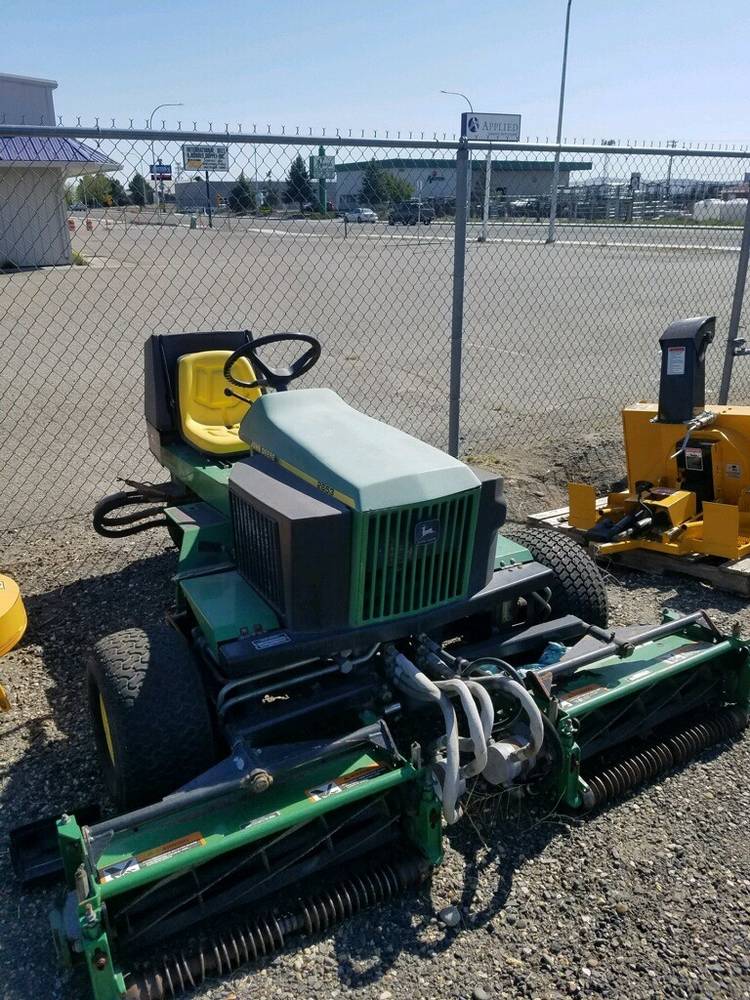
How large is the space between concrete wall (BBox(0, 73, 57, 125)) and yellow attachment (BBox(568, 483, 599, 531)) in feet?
71.8

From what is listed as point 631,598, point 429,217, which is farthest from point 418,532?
point 429,217

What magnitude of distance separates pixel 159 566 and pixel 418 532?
2581mm

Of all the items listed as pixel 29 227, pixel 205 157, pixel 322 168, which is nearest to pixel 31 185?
pixel 29 227

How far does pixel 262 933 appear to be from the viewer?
7.97ft

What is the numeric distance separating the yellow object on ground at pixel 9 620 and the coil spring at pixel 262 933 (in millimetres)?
1475

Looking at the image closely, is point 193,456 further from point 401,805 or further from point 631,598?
point 631,598

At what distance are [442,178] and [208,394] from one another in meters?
3.44

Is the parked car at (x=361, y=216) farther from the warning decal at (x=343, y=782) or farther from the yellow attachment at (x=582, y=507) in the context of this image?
the warning decal at (x=343, y=782)

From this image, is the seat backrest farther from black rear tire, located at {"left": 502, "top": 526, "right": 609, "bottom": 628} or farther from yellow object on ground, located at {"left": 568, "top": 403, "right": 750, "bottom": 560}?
yellow object on ground, located at {"left": 568, "top": 403, "right": 750, "bottom": 560}

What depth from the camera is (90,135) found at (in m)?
3.93

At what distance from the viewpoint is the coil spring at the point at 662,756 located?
9.92 feet

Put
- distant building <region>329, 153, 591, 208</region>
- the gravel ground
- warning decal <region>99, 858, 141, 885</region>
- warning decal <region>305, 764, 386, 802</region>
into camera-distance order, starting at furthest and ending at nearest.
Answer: distant building <region>329, 153, 591, 208</region>
warning decal <region>305, 764, 386, 802</region>
the gravel ground
warning decal <region>99, 858, 141, 885</region>

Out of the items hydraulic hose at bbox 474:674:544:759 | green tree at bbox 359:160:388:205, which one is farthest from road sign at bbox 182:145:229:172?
hydraulic hose at bbox 474:674:544:759

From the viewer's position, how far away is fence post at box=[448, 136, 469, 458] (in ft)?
16.0
